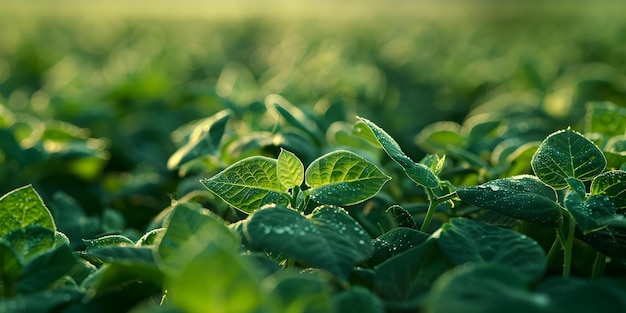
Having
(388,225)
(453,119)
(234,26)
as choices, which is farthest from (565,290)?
(234,26)

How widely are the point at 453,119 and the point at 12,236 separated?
280 centimetres

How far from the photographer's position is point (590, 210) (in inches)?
46.9

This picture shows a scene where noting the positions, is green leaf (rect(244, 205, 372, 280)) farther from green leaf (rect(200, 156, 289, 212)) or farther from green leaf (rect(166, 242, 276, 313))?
green leaf (rect(166, 242, 276, 313))

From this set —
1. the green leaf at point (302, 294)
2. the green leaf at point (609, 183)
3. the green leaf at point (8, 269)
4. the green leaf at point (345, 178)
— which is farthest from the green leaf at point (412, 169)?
the green leaf at point (8, 269)

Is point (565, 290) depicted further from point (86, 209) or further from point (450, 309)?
point (86, 209)

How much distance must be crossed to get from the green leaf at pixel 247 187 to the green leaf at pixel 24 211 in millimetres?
282

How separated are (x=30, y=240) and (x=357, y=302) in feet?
1.90

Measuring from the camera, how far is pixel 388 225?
1.60 metres

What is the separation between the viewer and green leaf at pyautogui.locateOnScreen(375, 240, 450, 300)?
3.59 feet

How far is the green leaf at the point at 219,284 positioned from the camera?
792 mm

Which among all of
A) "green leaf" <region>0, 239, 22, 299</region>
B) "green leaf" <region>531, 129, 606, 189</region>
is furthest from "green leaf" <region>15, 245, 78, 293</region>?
"green leaf" <region>531, 129, 606, 189</region>

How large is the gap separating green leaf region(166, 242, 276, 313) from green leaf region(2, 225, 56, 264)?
1.57ft

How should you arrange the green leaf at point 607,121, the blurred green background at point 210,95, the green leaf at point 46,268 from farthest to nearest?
the blurred green background at point 210,95
the green leaf at point 607,121
the green leaf at point 46,268

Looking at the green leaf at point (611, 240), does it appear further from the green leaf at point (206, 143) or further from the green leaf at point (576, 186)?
A: the green leaf at point (206, 143)
